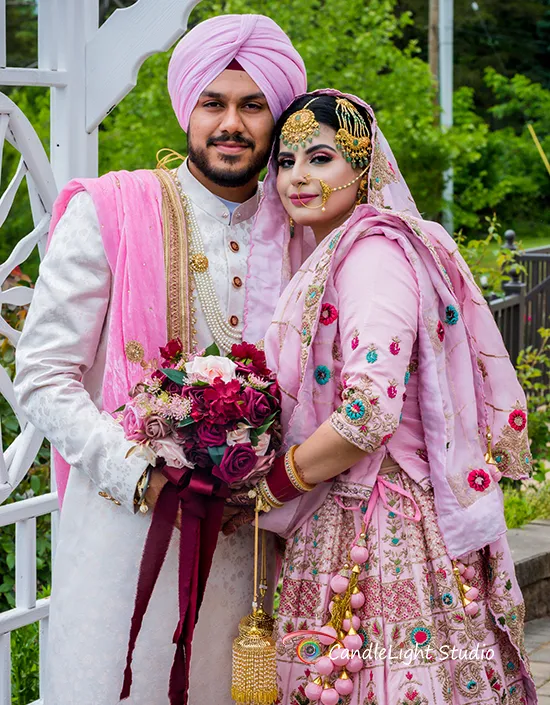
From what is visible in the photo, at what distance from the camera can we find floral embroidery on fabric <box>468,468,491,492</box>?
267 cm

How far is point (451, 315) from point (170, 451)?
73cm

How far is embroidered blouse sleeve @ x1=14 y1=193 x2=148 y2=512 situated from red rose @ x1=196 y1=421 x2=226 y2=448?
25 cm

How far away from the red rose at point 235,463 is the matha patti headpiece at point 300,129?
0.75 metres

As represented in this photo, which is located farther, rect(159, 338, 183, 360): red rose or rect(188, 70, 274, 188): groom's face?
rect(188, 70, 274, 188): groom's face

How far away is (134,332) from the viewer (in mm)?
2713

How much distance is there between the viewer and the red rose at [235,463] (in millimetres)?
2410

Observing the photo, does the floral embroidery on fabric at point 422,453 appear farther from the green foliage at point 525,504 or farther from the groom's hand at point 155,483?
the green foliage at point 525,504

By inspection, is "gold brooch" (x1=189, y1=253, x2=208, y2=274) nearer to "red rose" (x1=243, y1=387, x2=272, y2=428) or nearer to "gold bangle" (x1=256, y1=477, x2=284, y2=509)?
"red rose" (x1=243, y1=387, x2=272, y2=428)

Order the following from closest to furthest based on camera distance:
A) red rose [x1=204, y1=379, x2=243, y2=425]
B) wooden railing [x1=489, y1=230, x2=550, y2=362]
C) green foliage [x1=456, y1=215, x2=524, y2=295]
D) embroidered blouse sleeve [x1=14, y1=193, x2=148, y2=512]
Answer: red rose [x1=204, y1=379, x2=243, y2=425], embroidered blouse sleeve [x1=14, y1=193, x2=148, y2=512], green foliage [x1=456, y1=215, x2=524, y2=295], wooden railing [x1=489, y1=230, x2=550, y2=362]

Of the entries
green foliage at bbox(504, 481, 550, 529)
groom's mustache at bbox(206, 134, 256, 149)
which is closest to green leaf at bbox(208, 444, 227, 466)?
groom's mustache at bbox(206, 134, 256, 149)

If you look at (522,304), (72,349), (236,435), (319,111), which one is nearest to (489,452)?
(236,435)

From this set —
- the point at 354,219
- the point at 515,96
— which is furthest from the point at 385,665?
the point at 515,96

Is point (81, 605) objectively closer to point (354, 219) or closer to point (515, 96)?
point (354, 219)

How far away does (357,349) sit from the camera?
8.04 ft
